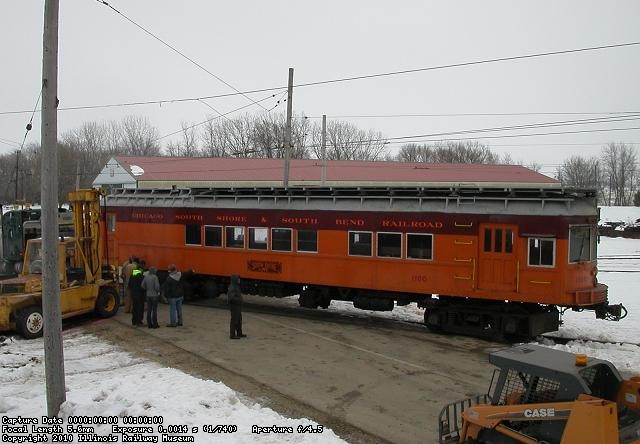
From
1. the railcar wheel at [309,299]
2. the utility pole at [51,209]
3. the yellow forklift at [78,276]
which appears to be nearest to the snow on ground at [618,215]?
the railcar wheel at [309,299]

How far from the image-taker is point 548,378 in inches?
216

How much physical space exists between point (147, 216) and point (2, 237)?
1277 cm

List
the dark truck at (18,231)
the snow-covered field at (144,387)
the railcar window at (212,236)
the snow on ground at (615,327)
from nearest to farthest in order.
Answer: the snow-covered field at (144,387) < the snow on ground at (615,327) < the railcar window at (212,236) < the dark truck at (18,231)

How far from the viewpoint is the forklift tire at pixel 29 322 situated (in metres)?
12.7

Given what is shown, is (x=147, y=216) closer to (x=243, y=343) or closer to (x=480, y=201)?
(x=243, y=343)

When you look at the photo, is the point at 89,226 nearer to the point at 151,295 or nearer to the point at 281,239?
the point at 151,295

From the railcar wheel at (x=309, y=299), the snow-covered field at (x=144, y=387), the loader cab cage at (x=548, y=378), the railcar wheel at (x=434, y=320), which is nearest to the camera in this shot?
the loader cab cage at (x=548, y=378)

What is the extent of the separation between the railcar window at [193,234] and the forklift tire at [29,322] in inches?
230

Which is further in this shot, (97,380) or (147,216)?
(147,216)

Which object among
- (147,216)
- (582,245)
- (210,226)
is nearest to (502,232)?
(582,245)

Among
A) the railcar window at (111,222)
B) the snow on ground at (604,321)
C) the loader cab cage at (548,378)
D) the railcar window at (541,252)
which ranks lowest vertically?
the snow on ground at (604,321)

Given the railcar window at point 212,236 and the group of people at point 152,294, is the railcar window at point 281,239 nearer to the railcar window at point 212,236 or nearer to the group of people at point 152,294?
the railcar window at point 212,236

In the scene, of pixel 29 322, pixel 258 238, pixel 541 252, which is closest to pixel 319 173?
pixel 258 238

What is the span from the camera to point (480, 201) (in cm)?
1361
